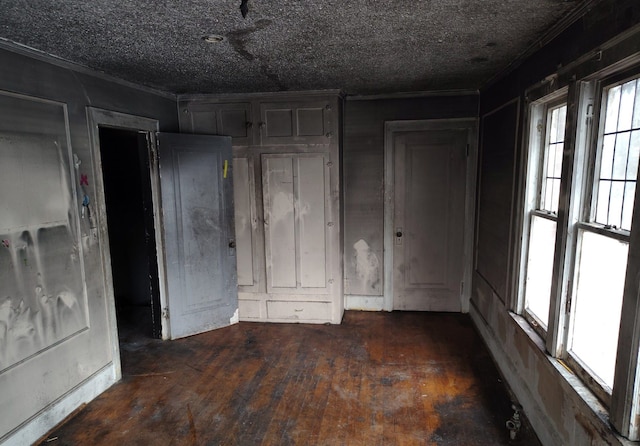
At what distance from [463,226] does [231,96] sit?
3.00 metres

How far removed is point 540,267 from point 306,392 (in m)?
1.97

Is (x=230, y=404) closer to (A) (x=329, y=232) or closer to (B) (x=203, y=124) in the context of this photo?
(A) (x=329, y=232)

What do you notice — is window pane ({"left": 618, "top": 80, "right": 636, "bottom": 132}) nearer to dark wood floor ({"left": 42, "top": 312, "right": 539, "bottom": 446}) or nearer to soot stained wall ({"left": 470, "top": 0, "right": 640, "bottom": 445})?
soot stained wall ({"left": 470, "top": 0, "right": 640, "bottom": 445})

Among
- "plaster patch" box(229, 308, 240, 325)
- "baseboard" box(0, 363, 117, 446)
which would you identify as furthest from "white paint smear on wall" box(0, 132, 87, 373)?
"plaster patch" box(229, 308, 240, 325)

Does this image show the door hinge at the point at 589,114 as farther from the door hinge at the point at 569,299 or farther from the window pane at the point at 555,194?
the door hinge at the point at 569,299

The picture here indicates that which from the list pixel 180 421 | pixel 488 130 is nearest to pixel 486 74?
pixel 488 130

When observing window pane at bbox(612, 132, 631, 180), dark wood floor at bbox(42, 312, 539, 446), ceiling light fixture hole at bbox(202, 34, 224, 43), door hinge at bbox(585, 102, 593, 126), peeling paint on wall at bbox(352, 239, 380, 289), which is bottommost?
dark wood floor at bbox(42, 312, 539, 446)

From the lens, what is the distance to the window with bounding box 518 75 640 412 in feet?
5.65

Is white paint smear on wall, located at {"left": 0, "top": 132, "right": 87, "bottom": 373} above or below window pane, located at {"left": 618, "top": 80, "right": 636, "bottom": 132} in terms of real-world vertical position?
below

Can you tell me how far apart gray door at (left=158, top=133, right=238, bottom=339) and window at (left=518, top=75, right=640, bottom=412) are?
118 inches

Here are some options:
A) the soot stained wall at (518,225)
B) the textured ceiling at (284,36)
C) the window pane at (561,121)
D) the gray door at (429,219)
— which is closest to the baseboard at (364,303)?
the gray door at (429,219)

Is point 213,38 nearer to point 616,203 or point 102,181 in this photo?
point 102,181

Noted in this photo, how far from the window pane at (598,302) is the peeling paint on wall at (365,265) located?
8.42 feet

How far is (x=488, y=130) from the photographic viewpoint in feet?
12.2
